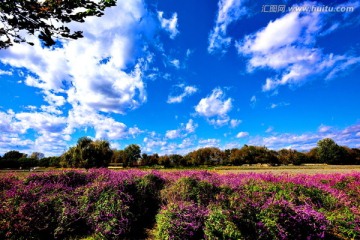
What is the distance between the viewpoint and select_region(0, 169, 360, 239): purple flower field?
5691 millimetres

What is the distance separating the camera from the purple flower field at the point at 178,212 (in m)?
5.69

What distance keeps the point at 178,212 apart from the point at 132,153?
262ft

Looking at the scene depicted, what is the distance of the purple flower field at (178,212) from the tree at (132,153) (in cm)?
7310

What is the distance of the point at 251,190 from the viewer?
27.0 feet

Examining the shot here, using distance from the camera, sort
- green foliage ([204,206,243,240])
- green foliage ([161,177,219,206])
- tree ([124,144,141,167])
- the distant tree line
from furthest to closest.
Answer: tree ([124,144,141,167])
the distant tree line
green foliage ([161,177,219,206])
green foliage ([204,206,243,240])

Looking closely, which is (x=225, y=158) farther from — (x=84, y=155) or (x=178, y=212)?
(x=178, y=212)

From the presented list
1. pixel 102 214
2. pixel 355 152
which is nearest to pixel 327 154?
pixel 355 152

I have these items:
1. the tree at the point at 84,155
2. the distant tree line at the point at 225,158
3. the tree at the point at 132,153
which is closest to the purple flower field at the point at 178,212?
the tree at the point at 84,155

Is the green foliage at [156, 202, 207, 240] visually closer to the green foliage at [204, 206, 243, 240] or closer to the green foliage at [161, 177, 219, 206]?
the green foliage at [204, 206, 243, 240]

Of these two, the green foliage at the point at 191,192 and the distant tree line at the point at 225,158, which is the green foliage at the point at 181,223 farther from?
the distant tree line at the point at 225,158

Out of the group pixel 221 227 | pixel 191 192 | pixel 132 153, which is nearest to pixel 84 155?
pixel 191 192

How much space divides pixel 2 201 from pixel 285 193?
958cm

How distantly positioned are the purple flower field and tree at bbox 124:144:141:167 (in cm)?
7310

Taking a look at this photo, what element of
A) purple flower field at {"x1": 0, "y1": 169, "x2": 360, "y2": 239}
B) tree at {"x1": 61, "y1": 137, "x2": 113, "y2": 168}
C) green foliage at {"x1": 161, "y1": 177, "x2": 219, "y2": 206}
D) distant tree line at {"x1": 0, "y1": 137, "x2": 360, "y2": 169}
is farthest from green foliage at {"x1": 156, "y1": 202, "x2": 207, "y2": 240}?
distant tree line at {"x1": 0, "y1": 137, "x2": 360, "y2": 169}
